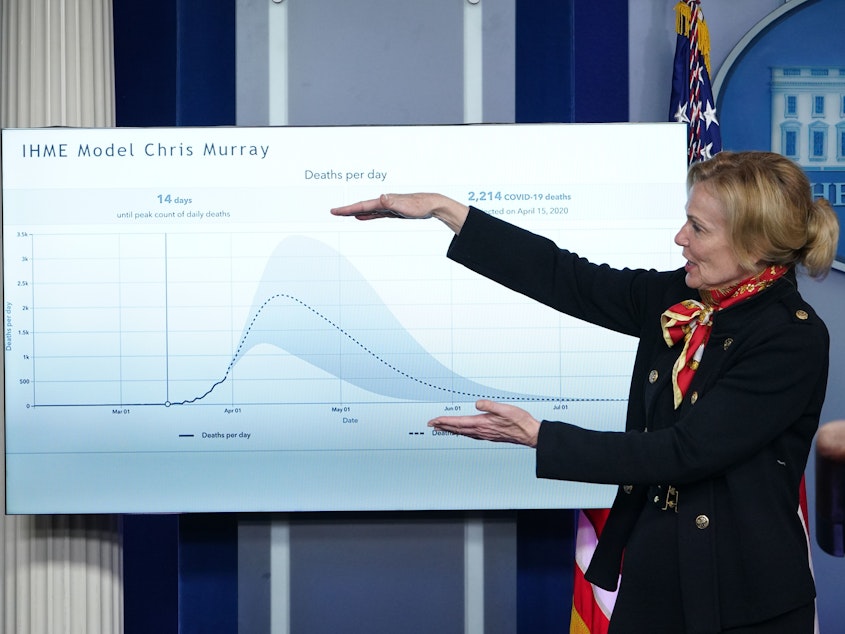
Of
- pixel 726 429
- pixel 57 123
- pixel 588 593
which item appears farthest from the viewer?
pixel 57 123

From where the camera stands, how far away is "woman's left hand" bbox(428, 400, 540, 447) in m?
1.32

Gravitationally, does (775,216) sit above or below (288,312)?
above

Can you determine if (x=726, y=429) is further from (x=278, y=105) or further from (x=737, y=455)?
(x=278, y=105)

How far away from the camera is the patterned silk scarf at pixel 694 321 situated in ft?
4.42

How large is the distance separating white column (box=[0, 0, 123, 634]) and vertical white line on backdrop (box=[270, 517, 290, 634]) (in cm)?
43

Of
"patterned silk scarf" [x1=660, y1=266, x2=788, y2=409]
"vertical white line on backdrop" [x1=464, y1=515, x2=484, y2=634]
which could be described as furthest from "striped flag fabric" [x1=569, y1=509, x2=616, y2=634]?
"patterned silk scarf" [x1=660, y1=266, x2=788, y2=409]

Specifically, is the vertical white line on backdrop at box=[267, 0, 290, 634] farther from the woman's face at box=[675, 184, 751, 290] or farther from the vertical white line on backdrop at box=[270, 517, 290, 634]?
the woman's face at box=[675, 184, 751, 290]

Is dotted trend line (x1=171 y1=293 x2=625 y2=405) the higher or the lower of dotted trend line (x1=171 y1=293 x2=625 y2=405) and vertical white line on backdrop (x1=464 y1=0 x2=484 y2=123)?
the lower

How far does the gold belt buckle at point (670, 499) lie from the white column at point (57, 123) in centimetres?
168

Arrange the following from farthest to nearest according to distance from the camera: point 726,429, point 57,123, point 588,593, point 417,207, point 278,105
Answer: point 278,105 < point 57,123 < point 588,593 < point 417,207 < point 726,429

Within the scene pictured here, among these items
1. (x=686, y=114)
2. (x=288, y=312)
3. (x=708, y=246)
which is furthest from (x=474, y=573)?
(x=708, y=246)

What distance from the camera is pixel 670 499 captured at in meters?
1.38

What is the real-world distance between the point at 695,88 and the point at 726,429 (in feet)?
4.82

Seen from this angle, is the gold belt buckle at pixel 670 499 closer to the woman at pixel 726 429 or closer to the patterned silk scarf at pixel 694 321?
the woman at pixel 726 429
